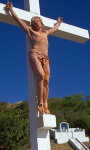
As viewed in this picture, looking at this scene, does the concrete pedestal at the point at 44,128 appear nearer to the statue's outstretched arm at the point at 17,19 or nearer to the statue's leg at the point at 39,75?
the statue's leg at the point at 39,75

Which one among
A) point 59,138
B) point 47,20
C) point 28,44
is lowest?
point 59,138

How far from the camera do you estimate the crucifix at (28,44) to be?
4105 millimetres

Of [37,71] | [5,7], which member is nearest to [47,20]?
[5,7]

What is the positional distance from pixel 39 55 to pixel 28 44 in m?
0.42

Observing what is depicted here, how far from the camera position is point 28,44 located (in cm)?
469

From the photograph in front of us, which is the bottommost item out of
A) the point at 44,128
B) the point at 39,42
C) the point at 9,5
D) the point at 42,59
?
the point at 44,128

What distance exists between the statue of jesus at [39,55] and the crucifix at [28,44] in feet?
0.39

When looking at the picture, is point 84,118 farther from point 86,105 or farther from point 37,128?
point 37,128

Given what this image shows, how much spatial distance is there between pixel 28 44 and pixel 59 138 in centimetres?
2494

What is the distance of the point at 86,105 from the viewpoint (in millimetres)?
56562

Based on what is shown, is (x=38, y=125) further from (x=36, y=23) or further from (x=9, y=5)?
(x=9, y=5)

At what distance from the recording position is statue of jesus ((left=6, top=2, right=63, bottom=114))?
4.25 meters

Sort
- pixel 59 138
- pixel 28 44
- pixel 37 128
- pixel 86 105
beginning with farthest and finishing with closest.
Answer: pixel 86 105
pixel 59 138
pixel 28 44
pixel 37 128

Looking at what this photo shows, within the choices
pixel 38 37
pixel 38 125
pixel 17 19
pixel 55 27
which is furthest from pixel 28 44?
pixel 38 125
